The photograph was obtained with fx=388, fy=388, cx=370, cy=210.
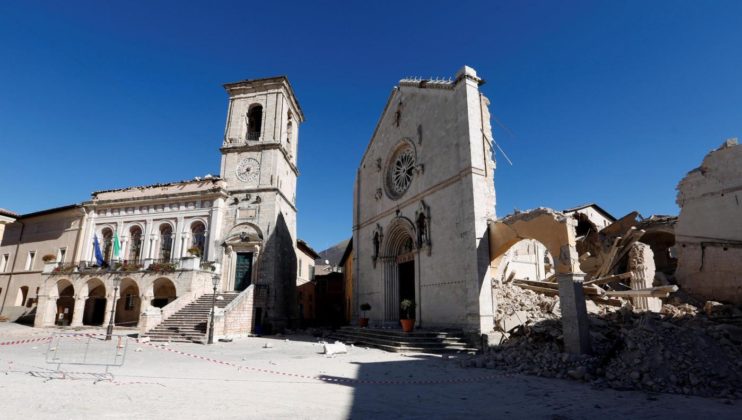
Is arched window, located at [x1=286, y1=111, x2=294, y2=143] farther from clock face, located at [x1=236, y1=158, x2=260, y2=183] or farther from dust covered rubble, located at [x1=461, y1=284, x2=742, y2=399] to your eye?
dust covered rubble, located at [x1=461, y1=284, x2=742, y2=399]

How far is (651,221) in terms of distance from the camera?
2033 centimetres

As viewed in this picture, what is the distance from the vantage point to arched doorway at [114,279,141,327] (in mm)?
25188

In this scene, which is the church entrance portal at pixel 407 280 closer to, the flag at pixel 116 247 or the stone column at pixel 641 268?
the stone column at pixel 641 268

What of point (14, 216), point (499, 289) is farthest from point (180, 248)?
point (499, 289)

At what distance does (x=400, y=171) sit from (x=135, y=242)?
63.1 ft

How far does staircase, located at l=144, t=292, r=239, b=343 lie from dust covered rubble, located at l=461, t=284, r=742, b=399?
43.1ft

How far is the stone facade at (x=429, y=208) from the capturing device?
14.6 meters

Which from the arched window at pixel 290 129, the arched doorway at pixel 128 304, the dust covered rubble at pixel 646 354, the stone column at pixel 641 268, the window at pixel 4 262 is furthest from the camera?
the window at pixel 4 262

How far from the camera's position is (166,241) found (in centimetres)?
2612

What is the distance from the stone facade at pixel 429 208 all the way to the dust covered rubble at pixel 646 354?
3212 millimetres

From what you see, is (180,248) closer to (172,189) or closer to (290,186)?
(172,189)

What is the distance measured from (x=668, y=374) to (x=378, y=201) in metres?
16.1

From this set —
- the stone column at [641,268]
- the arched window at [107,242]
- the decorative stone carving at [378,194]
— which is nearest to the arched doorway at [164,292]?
the arched window at [107,242]

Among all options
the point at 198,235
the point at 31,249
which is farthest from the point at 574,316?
the point at 31,249
